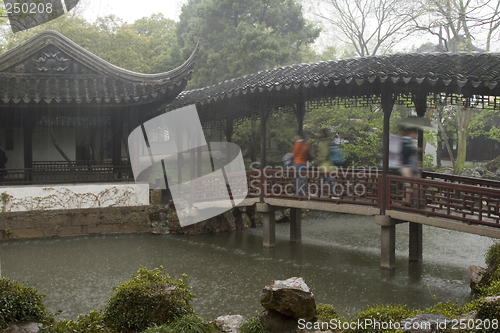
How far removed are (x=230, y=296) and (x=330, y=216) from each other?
31.3ft

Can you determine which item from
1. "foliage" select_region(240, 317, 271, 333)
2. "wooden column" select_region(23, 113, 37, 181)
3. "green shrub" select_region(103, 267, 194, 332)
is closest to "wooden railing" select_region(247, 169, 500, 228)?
"foliage" select_region(240, 317, 271, 333)

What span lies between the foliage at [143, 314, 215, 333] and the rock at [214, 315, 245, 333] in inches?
5.0

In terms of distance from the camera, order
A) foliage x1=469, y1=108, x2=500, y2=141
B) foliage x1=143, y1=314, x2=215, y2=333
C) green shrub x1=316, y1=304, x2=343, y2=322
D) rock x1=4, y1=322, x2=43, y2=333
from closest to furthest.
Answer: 1. rock x1=4, y1=322, x2=43, y2=333
2. foliage x1=143, y1=314, x2=215, y2=333
3. green shrub x1=316, y1=304, x2=343, y2=322
4. foliage x1=469, y1=108, x2=500, y2=141

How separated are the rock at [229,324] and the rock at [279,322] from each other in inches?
13.8

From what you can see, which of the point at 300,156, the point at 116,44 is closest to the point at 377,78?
the point at 300,156

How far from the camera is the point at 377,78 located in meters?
9.09

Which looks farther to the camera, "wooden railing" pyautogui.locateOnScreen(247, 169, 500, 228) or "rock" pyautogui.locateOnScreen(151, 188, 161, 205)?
"rock" pyautogui.locateOnScreen(151, 188, 161, 205)

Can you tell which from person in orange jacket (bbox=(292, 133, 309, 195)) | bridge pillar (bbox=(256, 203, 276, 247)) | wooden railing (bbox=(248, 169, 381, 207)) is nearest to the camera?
wooden railing (bbox=(248, 169, 381, 207))

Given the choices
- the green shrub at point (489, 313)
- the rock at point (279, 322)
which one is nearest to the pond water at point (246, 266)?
the rock at point (279, 322)

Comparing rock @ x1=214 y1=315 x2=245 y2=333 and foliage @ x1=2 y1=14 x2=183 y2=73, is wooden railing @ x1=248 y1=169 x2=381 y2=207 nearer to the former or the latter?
rock @ x1=214 y1=315 x2=245 y2=333

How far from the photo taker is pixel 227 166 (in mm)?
21172

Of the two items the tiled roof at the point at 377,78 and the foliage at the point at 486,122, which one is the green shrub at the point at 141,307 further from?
the foliage at the point at 486,122

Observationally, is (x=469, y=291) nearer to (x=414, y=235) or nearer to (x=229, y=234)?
(x=414, y=235)

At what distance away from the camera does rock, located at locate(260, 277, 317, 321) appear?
523 cm
